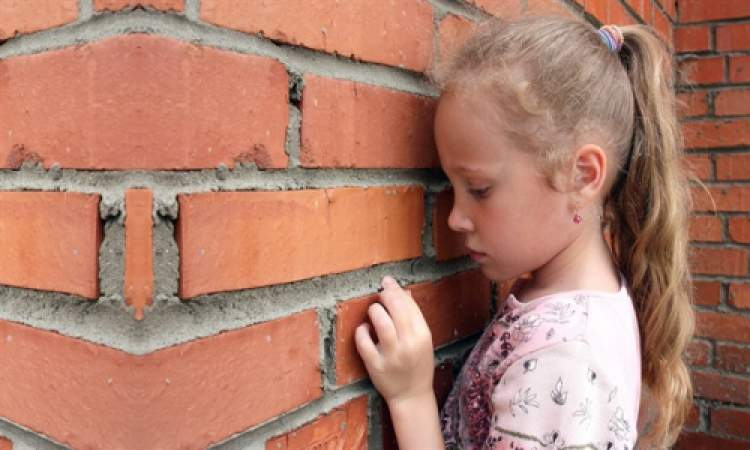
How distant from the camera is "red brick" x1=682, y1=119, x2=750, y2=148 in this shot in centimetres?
225

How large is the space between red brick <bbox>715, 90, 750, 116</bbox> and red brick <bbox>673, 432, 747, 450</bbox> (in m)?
1.13

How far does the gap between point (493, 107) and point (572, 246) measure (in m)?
0.28

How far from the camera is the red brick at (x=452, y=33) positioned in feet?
3.10

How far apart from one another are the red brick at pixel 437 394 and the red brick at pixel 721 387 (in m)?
1.72

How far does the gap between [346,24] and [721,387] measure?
7.02ft

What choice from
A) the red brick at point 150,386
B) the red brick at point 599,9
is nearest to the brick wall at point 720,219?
the red brick at point 599,9

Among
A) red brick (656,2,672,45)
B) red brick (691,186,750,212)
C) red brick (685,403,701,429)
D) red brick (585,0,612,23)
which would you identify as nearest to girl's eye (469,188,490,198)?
red brick (585,0,612,23)

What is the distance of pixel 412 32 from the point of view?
87 centimetres

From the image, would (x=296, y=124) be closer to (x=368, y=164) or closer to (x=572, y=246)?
(x=368, y=164)

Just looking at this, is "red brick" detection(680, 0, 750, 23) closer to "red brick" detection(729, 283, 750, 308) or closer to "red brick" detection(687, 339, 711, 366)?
"red brick" detection(729, 283, 750, 308)

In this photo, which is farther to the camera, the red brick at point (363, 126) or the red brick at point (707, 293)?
the red brick at point (707, 293)

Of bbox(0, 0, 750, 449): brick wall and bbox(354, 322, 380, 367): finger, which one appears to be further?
bbox(354, 322, 380, 367): finger

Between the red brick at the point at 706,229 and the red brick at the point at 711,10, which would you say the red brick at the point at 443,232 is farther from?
the red brick at the point at 711,10

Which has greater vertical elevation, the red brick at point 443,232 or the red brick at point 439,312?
the red brick at point 443,232
